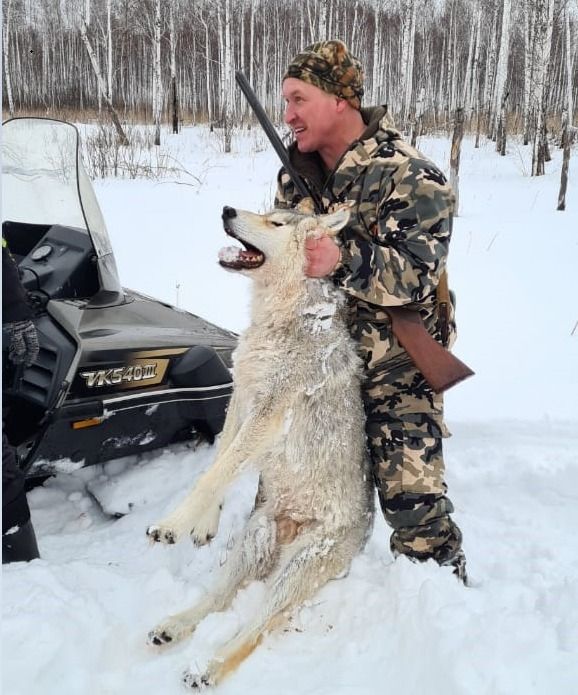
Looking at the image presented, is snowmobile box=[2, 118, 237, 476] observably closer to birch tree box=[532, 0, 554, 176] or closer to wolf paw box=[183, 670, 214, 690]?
wolf paw box=[183, 670, 214, 690]

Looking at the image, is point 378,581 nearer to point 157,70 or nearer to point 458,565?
point 458,565

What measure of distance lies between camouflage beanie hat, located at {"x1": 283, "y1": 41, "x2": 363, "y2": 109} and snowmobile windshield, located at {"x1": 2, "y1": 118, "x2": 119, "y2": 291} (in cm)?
175

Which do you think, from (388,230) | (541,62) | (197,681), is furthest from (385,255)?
(541,62)

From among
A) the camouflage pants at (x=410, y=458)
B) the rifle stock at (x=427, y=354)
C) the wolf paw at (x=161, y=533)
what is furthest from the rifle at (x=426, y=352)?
the wolf paw at (x=161, y=533)

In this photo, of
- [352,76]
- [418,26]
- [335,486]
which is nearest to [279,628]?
[335,486]

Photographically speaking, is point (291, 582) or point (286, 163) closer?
point (291, 582)

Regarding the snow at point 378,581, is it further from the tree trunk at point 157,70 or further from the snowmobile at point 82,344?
the tree trunk at point 157,70

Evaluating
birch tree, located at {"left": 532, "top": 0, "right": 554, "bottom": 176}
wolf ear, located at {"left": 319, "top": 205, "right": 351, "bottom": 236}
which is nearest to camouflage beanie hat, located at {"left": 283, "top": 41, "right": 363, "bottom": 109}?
wolf ear, located at {"left": 319, "top": 205, "right": 351, "bottom": 236}

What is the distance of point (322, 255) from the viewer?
7.13ft

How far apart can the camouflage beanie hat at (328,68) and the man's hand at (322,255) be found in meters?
0.58

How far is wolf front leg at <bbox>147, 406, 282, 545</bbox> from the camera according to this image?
2250 mm

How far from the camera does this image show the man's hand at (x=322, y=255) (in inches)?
85.5

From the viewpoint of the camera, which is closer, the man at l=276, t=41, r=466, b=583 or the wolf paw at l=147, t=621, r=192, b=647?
the man at l=276, t=41, r=466, b=583

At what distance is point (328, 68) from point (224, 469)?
1529mm
